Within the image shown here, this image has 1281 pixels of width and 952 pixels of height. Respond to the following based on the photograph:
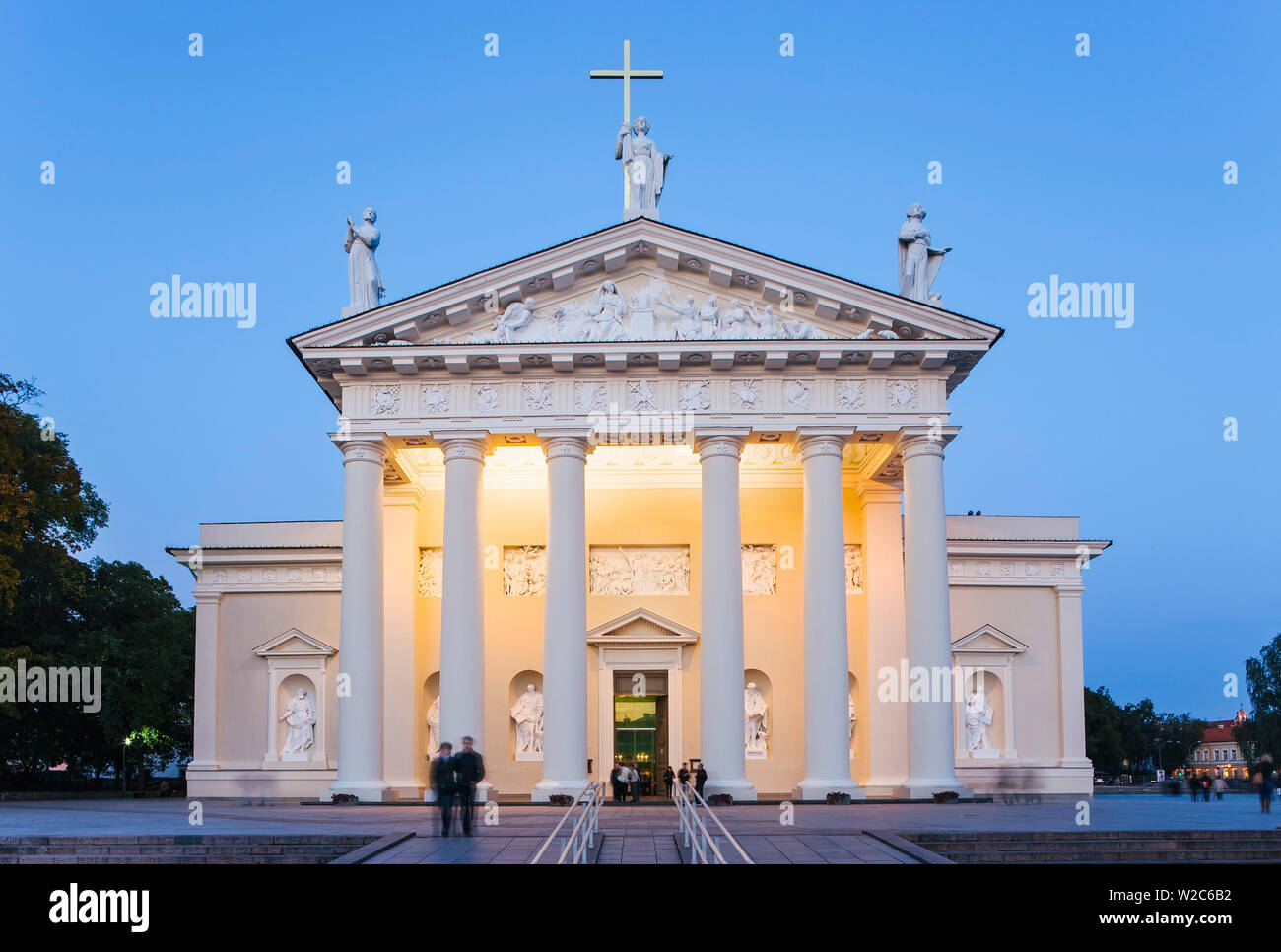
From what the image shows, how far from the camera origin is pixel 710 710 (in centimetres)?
3109

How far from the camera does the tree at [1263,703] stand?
7069 cm

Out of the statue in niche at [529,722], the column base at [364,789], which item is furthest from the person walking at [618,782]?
the column base at [364,789]

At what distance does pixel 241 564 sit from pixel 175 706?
18.8m

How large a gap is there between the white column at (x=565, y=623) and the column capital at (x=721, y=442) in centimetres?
278

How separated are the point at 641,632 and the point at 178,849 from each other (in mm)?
17786

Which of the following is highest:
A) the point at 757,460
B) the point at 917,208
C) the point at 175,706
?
the point at 917,208

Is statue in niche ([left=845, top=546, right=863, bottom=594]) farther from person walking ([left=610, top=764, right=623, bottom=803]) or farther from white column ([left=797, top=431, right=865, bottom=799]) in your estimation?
person walking ([left=610, top=764, right=623, bottom=803])

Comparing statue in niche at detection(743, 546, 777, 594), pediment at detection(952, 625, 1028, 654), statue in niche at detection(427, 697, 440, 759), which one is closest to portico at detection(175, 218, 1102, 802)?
statue in niche at detection(427, 697, 440, 759)

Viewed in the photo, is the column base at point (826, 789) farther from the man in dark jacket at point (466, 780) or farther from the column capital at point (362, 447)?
the column capital at point (362, 447)

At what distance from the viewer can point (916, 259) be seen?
33.6 metres

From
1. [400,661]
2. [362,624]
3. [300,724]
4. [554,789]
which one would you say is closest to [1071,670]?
[554,789]

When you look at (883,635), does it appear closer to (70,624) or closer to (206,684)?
(206,684)
